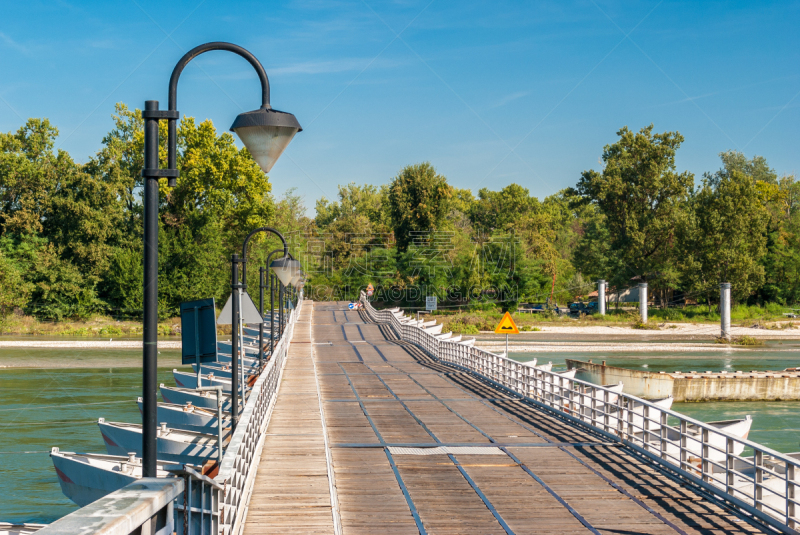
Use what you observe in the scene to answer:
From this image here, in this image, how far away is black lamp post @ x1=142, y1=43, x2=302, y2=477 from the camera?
20.5 feet

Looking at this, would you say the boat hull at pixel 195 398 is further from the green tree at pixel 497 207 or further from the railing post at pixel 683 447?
the green tree at pixel 497 207

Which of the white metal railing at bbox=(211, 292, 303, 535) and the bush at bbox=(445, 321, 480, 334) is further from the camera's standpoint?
the bush at bbox=(445, 321, 480, 334)

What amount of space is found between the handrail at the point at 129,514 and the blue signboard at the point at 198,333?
4.12 meters

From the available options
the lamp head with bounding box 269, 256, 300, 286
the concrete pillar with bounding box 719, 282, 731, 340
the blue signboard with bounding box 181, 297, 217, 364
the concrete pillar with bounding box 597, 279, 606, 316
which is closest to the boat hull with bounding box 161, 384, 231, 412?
the lamp head with bounding box 269, 256, 300, 286

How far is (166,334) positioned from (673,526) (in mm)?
71051

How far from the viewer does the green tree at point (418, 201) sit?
96.5 metres

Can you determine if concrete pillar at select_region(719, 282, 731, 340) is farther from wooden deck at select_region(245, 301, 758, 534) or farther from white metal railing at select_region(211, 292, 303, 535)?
white metal railing at select_region(211, 292, 303, 535)

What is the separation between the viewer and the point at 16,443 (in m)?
26.7

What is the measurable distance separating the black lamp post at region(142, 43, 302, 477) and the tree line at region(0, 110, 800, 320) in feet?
232

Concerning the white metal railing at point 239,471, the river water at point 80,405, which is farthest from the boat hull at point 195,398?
the white metal railing at point 239,471

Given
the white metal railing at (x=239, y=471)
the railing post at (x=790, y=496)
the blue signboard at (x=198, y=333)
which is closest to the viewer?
the white metal railing at (x=239, y=471)

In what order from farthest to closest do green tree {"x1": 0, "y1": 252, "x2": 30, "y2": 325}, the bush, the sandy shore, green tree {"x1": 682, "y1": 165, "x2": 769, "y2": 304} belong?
1. green tree {"x1": 682, "y1": 165, "x2": 769, "y2": 304}
2. the bush
3. the sandy shore
4. green tree {"x1": 0, "y1": 252, "x2": 30, "y2": 325}

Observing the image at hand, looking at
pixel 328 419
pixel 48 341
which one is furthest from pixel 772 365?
pixel 48 341

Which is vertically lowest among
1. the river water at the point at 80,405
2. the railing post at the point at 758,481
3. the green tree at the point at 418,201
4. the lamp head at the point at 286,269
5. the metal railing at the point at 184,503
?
the river water at the point at 80,405
